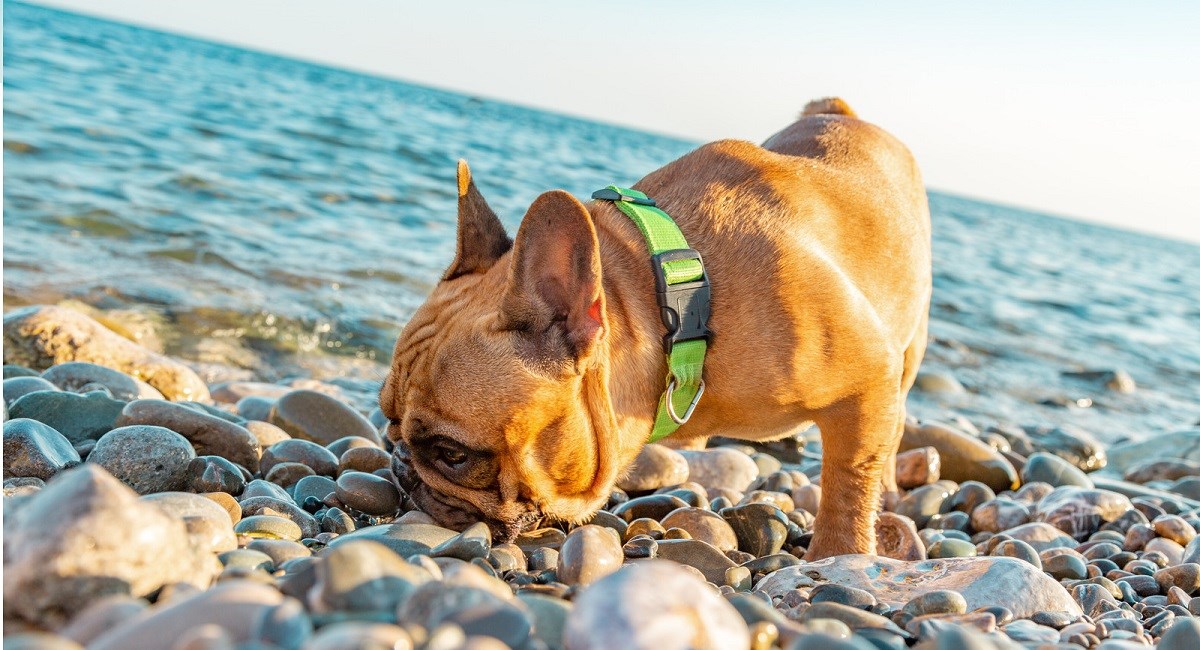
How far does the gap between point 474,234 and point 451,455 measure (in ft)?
3.08

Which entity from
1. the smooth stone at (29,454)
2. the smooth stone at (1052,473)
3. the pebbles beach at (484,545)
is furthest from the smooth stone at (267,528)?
the smooth stone at (1052,473)

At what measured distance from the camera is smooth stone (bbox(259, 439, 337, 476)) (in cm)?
468

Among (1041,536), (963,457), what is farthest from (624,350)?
(963,457)

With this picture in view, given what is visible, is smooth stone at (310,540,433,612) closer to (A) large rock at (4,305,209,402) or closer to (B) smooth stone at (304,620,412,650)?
(B) smooth stone at (304,620,412,650)

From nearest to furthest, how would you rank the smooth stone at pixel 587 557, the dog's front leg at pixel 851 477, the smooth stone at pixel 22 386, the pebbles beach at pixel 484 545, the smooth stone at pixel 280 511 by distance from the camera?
the pebbles beach at pixel 484 545
the smooth stone at pixel 587 557
the smooth stone at pixel 280 511
the dog's front leg at pixel 851 477
the smooth stone at pixel 22 386

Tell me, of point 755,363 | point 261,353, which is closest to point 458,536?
point 755,363

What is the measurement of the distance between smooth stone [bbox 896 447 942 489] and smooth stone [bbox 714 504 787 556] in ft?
6.37

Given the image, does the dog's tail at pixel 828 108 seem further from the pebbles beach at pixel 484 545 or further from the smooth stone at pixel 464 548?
the smooth stone at pixel 464 548

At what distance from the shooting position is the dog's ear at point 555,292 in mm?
3236

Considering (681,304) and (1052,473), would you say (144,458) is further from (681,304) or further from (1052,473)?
(1052,473)

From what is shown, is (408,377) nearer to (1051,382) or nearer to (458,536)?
(458,536)

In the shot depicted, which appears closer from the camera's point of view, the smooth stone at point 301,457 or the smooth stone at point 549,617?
the smooth stone at point 549,617

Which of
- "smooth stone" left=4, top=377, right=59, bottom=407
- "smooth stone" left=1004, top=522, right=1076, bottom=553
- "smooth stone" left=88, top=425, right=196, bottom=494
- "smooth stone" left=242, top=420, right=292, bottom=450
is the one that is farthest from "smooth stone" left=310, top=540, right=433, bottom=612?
"smooth stone" left=1004, top=522, right=1076, bottom=553

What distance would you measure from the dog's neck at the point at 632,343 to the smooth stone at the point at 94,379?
132 inches
